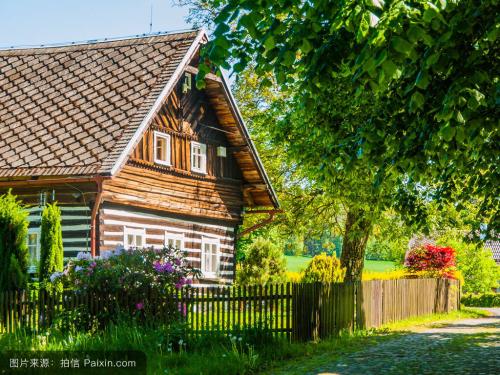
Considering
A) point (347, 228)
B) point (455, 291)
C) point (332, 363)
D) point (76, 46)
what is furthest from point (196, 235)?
point (332, 363)

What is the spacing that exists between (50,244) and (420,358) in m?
9.04

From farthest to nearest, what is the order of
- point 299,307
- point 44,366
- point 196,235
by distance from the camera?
point 196,235 → point 299,307 → point 44,366

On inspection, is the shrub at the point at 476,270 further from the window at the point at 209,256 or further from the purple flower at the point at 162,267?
the purple flower at the point at 162,267

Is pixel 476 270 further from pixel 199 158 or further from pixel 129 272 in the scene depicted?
pixel 129 272

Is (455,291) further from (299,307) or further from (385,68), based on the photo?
(385,68)

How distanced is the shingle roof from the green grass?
6426mm

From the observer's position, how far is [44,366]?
38.7 feet

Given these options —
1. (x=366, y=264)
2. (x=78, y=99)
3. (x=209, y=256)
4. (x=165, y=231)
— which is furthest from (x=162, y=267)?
(x=366, y=264)

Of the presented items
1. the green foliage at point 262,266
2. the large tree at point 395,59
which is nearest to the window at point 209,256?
the green foliage at point 262,266

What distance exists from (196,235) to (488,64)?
57.6 ft

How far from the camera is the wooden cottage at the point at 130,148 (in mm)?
20781

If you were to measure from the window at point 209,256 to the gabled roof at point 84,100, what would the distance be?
3.05m

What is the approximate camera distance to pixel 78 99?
22891mm

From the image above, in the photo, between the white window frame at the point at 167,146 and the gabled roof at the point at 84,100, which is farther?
the white window frame at the point at 167,146
